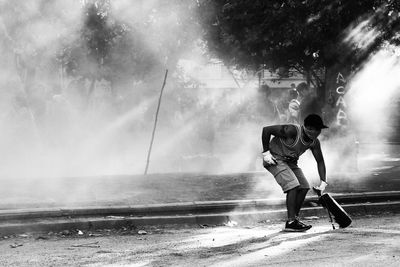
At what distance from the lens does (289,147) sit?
315 inches

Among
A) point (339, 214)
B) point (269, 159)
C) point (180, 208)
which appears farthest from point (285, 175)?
point (180, 208)

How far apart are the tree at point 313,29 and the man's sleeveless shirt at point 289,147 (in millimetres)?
9518

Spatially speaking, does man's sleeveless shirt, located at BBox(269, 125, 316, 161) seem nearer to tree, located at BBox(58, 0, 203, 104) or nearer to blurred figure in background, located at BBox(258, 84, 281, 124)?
blurred figure in background, located at BBox(258, 84, 281, 124)

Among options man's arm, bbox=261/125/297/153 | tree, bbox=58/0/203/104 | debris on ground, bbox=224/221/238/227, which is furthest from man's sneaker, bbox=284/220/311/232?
tree, bbox=58/0/203/104

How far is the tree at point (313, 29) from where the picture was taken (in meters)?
17.5

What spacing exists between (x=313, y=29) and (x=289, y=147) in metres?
10.2

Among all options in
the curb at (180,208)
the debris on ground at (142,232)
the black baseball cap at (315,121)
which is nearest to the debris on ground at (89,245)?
the debris on ground at (142,232)

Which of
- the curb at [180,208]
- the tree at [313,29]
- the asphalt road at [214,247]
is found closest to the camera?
the asphalt road at [214,247]

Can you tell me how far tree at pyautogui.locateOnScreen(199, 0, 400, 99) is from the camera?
17500 mm

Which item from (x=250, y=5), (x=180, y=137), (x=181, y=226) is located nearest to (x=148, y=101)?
(x=180, y=137)

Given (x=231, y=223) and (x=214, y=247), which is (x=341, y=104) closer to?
(x=231, y=223)

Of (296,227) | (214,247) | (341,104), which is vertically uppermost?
(341,104)

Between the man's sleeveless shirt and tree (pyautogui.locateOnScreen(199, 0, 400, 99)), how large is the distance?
31.2 feet

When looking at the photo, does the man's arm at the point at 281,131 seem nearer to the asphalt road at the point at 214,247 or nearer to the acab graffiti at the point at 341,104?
the asphalt road at the point at 214,247
